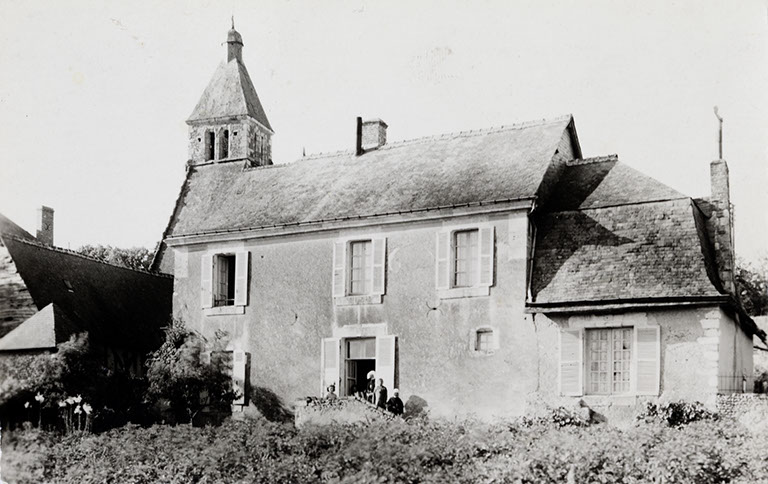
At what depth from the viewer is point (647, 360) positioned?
20.0 meters

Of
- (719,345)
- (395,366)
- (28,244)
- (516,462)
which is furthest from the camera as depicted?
(28,244)

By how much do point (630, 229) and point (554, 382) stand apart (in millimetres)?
3710

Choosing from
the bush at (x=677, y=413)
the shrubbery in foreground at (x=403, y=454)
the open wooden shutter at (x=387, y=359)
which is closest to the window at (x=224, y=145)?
the open wooden shutter at (x=387, y=359)

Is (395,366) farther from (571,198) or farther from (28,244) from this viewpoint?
(28,244)

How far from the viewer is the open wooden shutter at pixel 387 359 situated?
22.8 m

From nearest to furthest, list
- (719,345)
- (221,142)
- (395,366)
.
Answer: (719,345), (395,366), (221,142)

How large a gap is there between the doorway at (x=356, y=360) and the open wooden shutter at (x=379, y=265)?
125 cm

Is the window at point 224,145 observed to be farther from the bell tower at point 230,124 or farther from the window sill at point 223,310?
the window sill at point 223,310

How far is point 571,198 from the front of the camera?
2308 centimetres

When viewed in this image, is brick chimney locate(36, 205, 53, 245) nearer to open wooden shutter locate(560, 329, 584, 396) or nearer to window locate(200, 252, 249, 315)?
window locate(200, 252, 249, 315)

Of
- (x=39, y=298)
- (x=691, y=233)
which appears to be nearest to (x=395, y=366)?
(x=691, y=233)

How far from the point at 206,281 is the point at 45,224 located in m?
13.7

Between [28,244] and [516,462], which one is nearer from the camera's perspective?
[516,462]

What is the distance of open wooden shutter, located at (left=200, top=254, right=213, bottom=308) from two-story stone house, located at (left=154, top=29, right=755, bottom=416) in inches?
2.0
